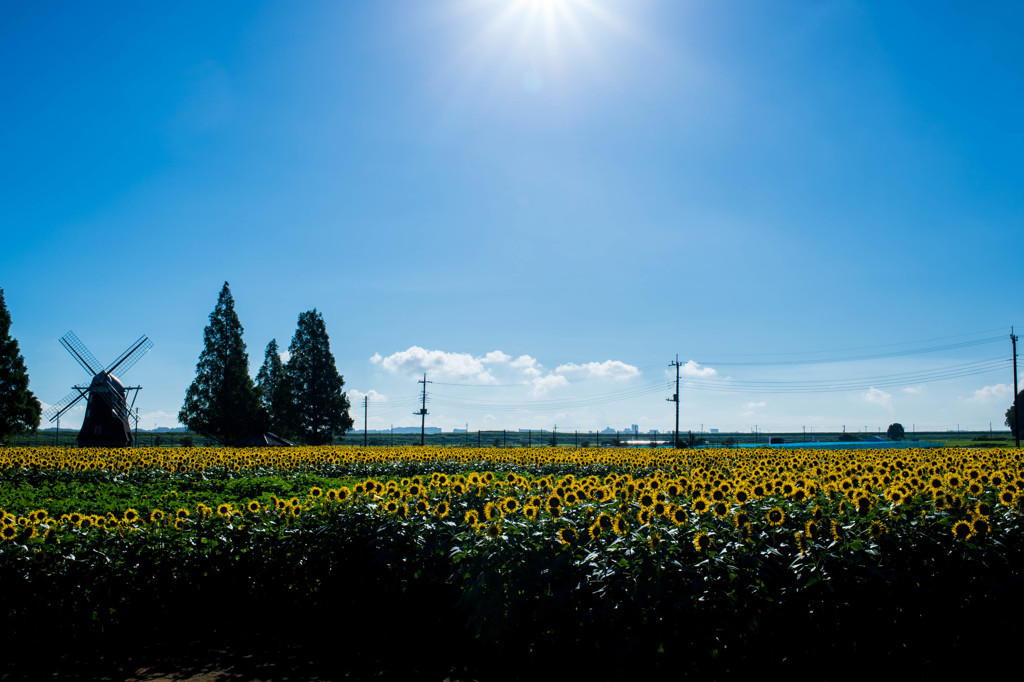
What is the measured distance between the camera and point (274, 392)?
157ft

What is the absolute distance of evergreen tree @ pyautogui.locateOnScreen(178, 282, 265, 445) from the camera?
4288 cm

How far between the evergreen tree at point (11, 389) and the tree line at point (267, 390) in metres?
9.08

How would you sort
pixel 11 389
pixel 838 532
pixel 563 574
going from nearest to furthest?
pixel 838 532 < pixel 563 574 < pixel 11 389

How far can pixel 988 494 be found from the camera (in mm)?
5570

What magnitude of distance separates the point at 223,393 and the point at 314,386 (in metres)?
6.10

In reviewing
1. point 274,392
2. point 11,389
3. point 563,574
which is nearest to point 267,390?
point 274,392

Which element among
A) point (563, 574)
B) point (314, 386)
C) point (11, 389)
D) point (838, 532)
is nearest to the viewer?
point (838, 532)

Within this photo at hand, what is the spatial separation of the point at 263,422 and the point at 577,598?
43.6 m

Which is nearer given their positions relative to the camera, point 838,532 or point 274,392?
point 838,532

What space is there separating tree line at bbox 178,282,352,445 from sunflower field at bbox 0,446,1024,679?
38909mm

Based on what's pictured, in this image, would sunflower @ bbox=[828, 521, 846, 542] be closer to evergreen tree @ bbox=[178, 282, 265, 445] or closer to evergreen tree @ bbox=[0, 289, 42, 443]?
evergreen tree @ bbox=[178, 282, 265, 445]

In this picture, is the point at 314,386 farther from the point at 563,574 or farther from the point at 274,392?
the point at 563,574

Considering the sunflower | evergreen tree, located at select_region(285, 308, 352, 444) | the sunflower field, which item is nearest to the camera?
the sunflower field

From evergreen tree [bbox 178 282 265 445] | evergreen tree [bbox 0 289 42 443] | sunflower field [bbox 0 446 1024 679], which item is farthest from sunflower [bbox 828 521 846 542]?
evergreen tree [bbox 0 289 42 443]
